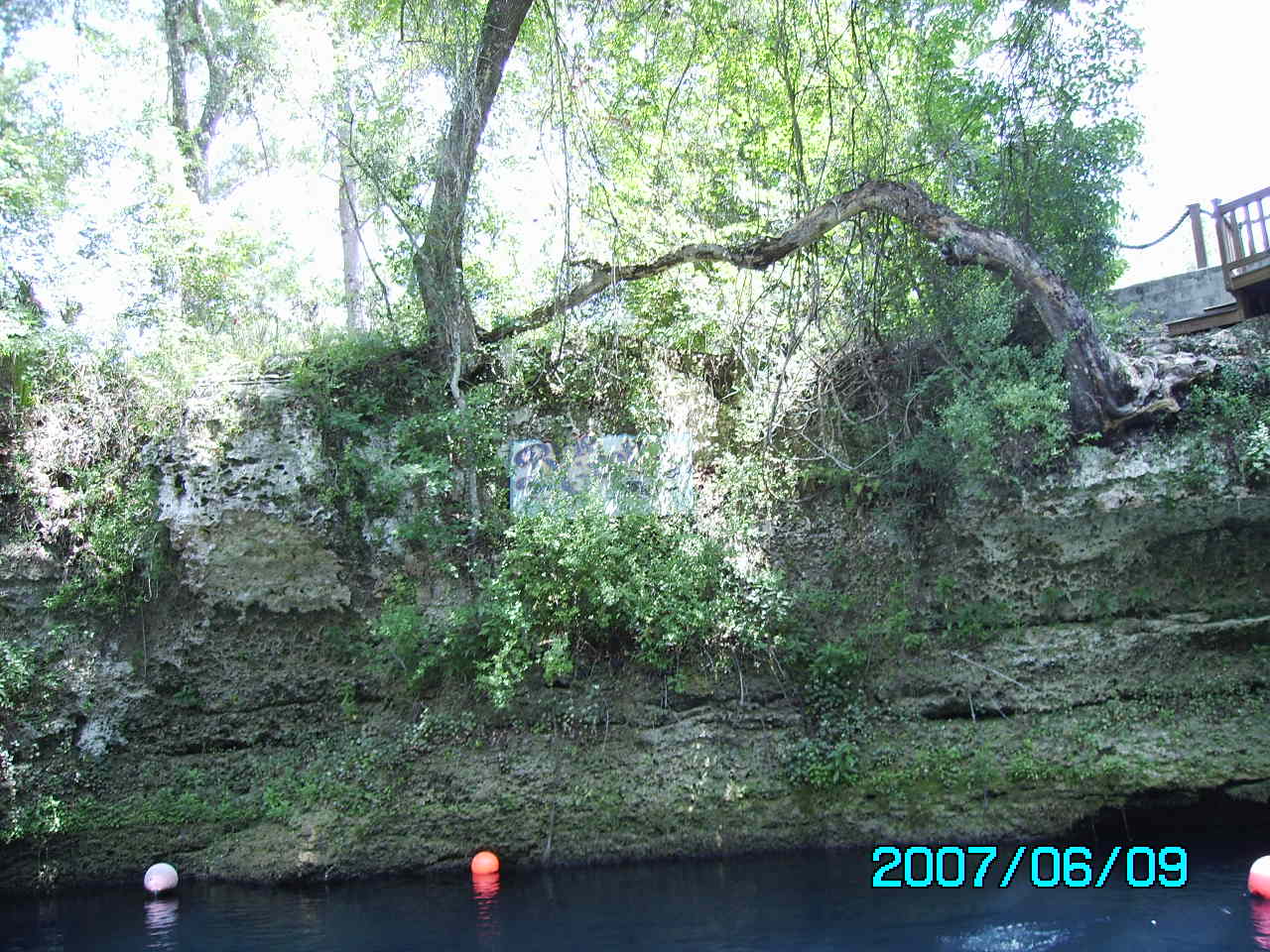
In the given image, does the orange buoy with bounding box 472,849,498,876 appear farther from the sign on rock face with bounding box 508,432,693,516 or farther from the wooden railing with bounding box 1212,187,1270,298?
the wooden railing with bounding box 1212,187,1270,298

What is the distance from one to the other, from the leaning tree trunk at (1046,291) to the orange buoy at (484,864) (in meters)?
4.55

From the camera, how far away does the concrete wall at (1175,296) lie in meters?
9.41

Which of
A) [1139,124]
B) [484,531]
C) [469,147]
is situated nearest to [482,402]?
[484,531]

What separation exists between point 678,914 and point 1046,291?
18.6 feet

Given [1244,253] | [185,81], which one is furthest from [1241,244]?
[185,81]

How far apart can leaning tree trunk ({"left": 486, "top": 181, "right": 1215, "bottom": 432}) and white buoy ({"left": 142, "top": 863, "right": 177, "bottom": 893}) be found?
220 inches

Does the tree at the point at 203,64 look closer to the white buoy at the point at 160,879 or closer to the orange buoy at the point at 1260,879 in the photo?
the white buoy at the point at 160,879

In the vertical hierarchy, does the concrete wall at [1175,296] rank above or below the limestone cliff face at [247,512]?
above

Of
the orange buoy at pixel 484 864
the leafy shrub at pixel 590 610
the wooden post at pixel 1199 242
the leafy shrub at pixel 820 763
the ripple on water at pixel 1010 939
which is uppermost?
the wooden post at pixel 1199 242

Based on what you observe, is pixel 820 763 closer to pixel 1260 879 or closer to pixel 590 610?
pixel 590 610

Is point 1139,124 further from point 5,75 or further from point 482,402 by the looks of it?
point 5,75

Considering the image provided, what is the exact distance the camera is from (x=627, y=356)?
9.13 meters

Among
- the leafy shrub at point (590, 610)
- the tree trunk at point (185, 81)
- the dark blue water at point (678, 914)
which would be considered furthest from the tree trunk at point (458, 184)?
the tree trunk at point (185, 81)

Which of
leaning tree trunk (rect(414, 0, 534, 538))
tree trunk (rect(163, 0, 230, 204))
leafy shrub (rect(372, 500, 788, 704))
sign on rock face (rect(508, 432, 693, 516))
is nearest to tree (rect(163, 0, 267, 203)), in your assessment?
tree trunk (rect(163, 0, 230, 204))
